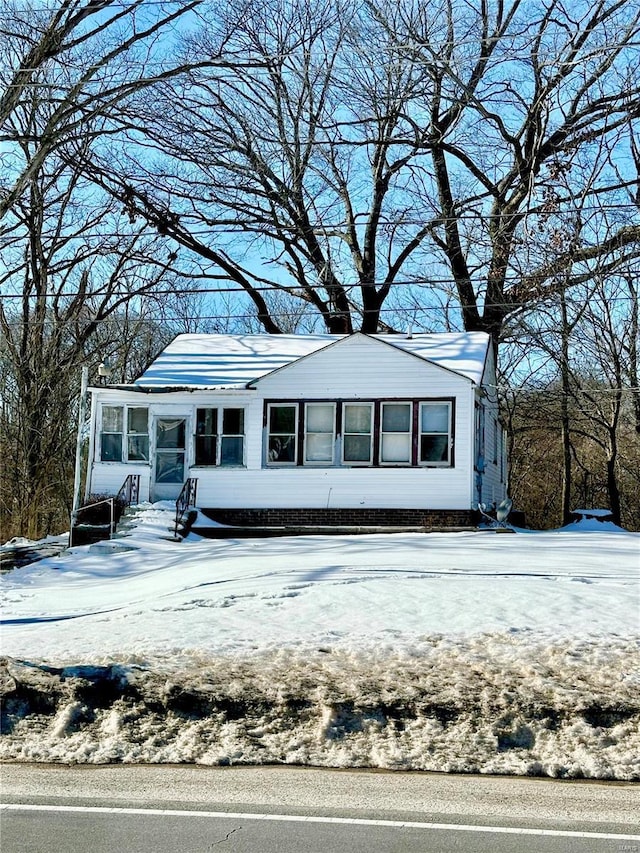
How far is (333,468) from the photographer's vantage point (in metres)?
23.4

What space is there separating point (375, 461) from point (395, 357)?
2.66m

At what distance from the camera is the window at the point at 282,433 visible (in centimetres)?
2391

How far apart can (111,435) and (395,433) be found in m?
7.70

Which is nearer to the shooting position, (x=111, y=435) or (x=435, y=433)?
(x=435, y=433)

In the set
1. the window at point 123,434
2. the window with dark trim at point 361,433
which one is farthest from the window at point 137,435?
the window with dark trim at point 361,433

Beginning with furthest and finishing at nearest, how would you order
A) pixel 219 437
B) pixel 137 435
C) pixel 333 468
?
pixel 137 435 < pixel 219 437 < pixel 333 468

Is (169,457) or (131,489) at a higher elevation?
(169,457)

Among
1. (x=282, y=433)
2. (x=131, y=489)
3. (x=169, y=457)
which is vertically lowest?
(x=131, y=489)

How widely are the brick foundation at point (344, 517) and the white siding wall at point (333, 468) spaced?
0.51 feet

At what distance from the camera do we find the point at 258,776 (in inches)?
310

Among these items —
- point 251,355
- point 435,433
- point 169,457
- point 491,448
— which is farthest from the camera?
point 251,355

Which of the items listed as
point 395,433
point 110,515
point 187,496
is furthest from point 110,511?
point 395,433

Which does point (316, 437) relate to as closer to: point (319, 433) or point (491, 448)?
point (319, 433)

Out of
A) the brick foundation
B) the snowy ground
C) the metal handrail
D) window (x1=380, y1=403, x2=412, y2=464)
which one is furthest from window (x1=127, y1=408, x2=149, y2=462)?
the snowy ground
